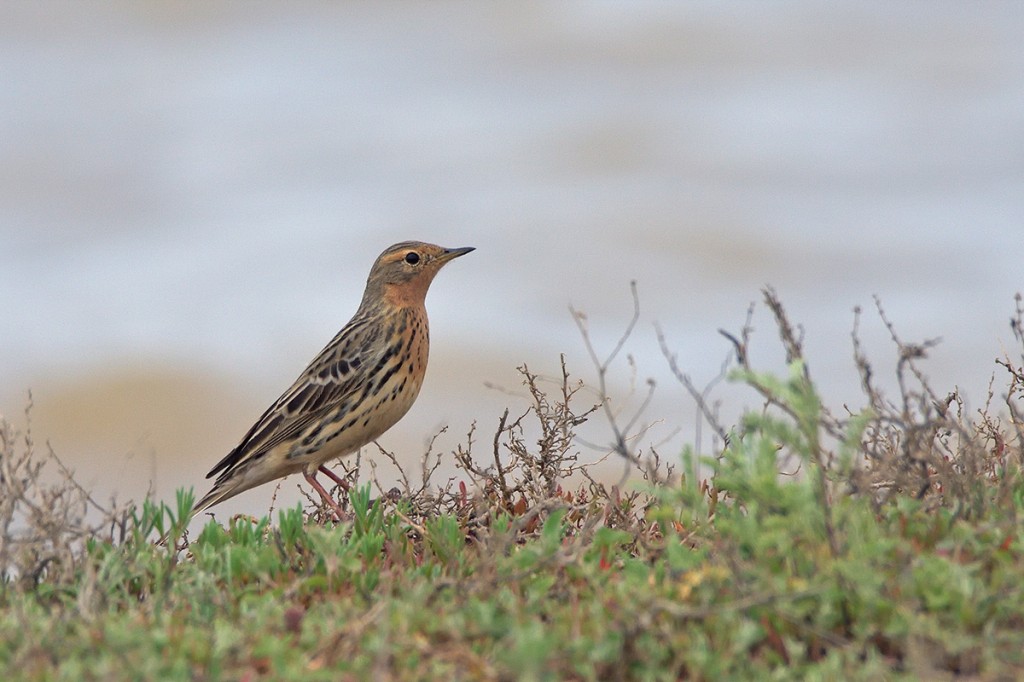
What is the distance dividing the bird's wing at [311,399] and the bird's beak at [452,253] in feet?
2.89

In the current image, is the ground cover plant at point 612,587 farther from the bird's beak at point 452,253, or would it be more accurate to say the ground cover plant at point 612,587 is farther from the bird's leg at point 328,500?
the bird's beak at point 452,253

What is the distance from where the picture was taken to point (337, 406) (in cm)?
967

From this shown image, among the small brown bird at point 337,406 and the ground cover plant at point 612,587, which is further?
the small brown bird at point 337,406

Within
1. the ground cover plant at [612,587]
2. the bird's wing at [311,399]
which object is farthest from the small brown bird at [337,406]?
the ground cover plant at [612,587]

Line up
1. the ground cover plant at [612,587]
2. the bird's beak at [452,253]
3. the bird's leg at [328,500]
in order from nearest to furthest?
the ground cover plant at [612,587] → the bird's leg at [328,500] → the bird's beak at [452,253]

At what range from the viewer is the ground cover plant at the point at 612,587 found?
180 inches

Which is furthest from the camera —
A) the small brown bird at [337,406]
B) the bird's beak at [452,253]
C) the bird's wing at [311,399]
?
the bird's beak at [452,253]

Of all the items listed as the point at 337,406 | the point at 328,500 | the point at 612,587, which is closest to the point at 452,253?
the point at 337,406

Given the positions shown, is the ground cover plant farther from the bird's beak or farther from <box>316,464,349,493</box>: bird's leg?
the bird's beak

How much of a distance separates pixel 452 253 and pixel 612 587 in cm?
553

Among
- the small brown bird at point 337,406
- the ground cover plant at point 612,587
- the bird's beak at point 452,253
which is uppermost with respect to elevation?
the bird's beak at point 452,253

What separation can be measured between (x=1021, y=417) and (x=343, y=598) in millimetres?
3902

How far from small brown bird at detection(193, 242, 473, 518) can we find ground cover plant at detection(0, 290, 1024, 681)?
2.64 meters

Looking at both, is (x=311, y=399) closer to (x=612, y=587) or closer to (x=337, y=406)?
(x=337, y=406)
